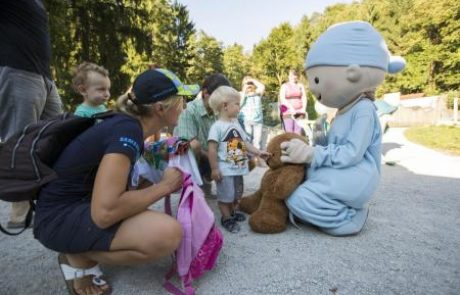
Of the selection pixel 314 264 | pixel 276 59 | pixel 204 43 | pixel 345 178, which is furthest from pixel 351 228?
pixel 204 43

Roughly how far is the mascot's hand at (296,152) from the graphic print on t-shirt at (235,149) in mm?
358

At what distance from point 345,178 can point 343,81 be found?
76 cm

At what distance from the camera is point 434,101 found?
51.2 feet

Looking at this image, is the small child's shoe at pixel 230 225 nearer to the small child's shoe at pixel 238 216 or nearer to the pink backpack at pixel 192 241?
the small child's shoe at pixel 238 216

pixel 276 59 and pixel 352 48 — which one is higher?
pixel 276 59

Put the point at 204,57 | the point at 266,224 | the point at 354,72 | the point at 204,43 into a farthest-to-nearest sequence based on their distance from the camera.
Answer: the point at 204,43
the point at 204,57
the point at 266,224
the point at 354,72

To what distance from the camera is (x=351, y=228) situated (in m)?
2.63

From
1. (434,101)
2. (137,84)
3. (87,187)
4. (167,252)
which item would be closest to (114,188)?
(87,187)

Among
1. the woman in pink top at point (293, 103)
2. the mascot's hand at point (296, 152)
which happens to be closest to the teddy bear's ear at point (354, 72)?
the mascot's hand at point (296, 152)

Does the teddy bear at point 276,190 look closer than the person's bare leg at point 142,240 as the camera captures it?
No

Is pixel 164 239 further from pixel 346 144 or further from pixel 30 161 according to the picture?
pixel 346 144

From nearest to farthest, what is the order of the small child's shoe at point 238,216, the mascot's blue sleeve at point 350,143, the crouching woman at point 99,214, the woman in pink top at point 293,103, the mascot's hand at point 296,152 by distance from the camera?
the crouching woman at point 99,214
the mascot's blue sleeve at point 350,143
the mascot's hand at point 296,152
the small child's shoe at point 238,216
the woman in pink top at point 293,103

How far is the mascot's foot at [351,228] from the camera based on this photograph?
2.62 m

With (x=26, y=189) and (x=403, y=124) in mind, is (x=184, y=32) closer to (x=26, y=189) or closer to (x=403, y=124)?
(x=403, y=124)
